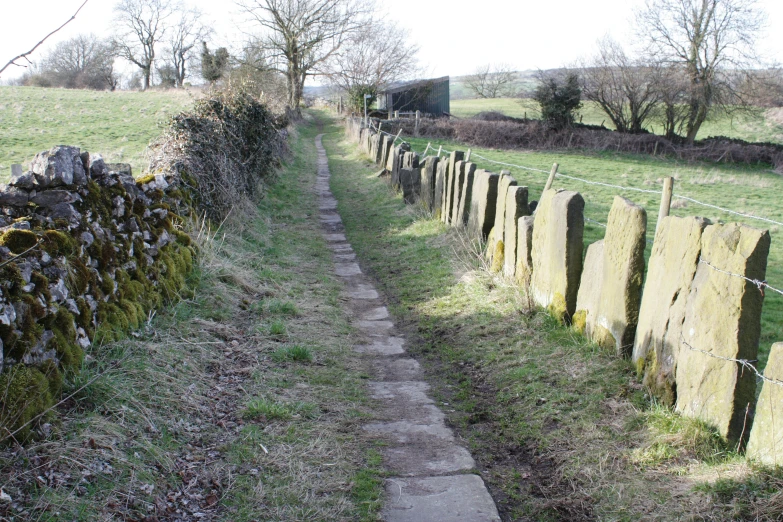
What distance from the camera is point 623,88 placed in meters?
37.0

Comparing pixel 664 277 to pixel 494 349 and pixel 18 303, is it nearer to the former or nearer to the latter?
pixel 494 349

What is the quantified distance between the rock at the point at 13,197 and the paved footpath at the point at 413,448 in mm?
2899

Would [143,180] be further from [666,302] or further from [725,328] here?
[725,328]

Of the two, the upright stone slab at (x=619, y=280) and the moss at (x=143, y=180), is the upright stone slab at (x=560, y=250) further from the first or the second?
the moss at (x=143, y=180)

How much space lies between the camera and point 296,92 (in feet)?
134

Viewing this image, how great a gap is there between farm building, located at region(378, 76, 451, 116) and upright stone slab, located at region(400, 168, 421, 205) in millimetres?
32185

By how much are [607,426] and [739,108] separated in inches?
1487

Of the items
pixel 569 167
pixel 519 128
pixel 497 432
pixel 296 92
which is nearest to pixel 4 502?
pixel 497 432

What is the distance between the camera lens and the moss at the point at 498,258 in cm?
740

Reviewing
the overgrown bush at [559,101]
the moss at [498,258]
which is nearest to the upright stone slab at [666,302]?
the moss at [498,258]

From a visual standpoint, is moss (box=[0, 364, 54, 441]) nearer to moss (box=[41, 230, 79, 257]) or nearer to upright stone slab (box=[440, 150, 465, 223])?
moss (box=[41, 230, 79, 257])

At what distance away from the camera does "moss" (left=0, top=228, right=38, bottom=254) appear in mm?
3689

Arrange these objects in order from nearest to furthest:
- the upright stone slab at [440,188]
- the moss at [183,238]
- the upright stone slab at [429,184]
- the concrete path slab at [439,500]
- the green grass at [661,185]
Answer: the concrete path slab at [439,500] → the moss at [183,238] → the green grass at [661,185] → the upright stone slab at [440,188] → the upright stone slab at [429,184]

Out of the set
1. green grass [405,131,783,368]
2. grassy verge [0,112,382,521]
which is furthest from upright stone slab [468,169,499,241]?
grassy verge [0,112,382,521]
